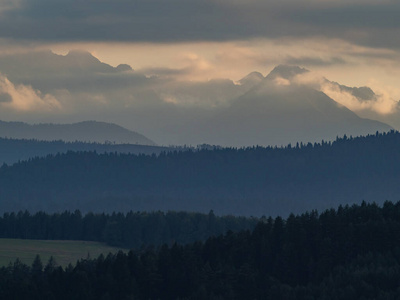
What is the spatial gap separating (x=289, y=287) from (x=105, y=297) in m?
28.7

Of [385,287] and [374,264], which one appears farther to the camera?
[374,264]

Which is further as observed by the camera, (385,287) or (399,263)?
(399,263)

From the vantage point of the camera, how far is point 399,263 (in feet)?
655

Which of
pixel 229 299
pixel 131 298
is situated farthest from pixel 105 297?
pixel 229 299

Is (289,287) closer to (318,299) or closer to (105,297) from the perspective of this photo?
(318,299)

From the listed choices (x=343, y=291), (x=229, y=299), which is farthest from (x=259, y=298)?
(x=343, y=291)

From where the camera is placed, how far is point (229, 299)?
648 feet

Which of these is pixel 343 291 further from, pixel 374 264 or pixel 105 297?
pixel 105 297

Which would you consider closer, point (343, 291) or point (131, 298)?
point (343, 291)

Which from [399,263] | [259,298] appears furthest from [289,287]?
[399,263]

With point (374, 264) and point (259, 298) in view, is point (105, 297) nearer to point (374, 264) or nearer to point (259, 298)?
point (259, 298)

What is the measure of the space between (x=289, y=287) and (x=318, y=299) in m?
11.8

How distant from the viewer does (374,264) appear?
199750 mm

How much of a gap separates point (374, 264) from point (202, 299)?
90.2 ft
